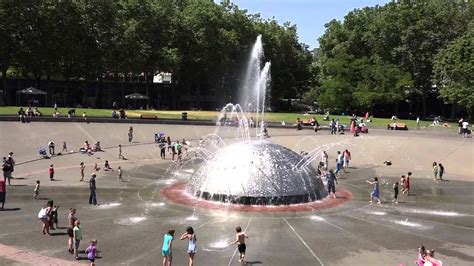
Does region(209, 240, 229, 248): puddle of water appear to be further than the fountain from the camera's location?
No

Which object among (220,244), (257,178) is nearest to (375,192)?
(257,178)

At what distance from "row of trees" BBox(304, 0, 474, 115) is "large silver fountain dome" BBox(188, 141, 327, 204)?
4753 cm

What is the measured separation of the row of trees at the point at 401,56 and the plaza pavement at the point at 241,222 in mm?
34108

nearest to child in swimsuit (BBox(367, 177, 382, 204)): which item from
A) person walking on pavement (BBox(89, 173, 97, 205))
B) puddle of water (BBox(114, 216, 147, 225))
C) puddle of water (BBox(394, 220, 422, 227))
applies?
puddle of water (BBox(394, 220, 422, 227))

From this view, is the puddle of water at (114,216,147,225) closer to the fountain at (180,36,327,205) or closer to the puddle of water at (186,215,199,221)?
the puddle of water at (186,215,199,221)

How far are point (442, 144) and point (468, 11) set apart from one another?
47.2 m

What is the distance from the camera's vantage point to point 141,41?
246ft

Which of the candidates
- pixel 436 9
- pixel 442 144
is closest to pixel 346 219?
pixel 442 144

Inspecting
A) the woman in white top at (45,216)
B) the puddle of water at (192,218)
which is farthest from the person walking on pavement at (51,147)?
the puddle of water at (192,218)

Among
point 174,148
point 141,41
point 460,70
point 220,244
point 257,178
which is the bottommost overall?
point 220,244

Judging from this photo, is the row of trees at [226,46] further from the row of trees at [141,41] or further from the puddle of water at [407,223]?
the puddle of water at [407,223]

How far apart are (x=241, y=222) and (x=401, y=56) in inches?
2578

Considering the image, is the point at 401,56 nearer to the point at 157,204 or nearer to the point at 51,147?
the point at 51,147

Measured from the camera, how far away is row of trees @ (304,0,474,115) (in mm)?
67250
